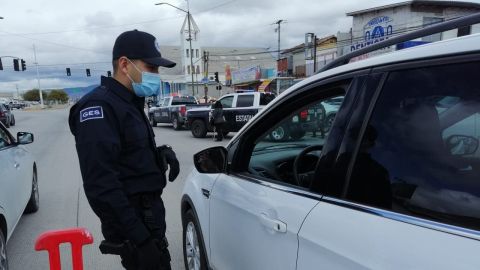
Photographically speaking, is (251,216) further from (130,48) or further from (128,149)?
(130,48)

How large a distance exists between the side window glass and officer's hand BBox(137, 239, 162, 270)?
3.25 m

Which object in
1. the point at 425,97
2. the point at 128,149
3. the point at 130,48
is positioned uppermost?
the point at 130,48

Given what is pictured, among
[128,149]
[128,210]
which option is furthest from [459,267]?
[128,149]

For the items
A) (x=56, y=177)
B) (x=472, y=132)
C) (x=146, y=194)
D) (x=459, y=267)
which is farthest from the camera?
(x=56, y=177)

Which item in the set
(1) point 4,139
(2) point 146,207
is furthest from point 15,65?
(2) point 146,207

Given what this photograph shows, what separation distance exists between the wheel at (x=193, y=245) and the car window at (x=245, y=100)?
41.0 feet

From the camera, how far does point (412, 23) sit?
31562 mm

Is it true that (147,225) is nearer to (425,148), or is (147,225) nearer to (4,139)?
(425,148)

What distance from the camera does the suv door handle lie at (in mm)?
1978

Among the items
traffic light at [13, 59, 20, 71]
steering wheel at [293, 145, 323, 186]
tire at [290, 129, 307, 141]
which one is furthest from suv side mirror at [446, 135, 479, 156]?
traffic light at [13, 59, 20, 71]

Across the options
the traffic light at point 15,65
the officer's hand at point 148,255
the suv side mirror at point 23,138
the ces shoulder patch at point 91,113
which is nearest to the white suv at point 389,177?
the officer's hand at point 148,255

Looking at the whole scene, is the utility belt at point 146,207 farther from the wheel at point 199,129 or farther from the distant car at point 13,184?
the wheel at point 199,129

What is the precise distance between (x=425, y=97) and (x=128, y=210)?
4.91ft

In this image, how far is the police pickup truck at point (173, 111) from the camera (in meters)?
21.1
